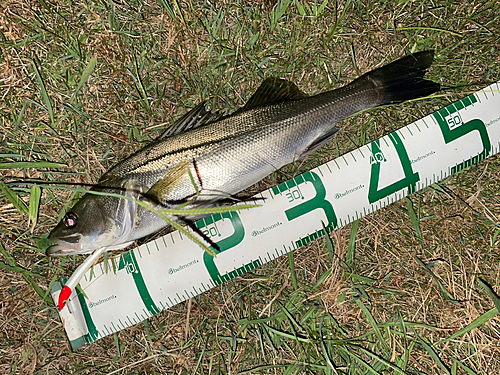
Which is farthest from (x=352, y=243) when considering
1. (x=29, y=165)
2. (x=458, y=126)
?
(x=29, y=165)

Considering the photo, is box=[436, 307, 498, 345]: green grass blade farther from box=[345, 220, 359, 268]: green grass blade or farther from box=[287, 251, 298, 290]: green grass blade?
box=[287, 251, 298, 290]: green grass blade

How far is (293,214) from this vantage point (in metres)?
2.69

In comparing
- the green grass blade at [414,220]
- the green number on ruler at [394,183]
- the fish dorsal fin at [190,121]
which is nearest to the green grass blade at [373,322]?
the green grass blade at [414,220]

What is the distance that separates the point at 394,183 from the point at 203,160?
147cm

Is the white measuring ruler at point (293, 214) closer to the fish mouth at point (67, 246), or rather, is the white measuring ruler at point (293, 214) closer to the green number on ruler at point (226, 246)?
the green number on ruler at point (226, 246)

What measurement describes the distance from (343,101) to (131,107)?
1756 millimetres

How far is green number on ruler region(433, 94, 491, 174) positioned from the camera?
8.82ft

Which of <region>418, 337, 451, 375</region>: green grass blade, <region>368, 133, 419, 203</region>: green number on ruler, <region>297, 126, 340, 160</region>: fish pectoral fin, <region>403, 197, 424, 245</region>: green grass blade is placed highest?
<region>297, 126, 340, 160</region>: fish pectoral fin

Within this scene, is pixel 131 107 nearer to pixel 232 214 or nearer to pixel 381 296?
pixel 232 214

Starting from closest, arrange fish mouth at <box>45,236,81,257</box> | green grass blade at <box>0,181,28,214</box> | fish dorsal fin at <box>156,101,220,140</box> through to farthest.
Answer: fish mouth at <box>45,236,81,257</box> → fish dorsal fin at <box>156,101,220,140</box> → green grass blade at <box>0,181,28,214</box>

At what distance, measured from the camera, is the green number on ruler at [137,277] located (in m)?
2.69

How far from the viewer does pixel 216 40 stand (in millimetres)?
2967

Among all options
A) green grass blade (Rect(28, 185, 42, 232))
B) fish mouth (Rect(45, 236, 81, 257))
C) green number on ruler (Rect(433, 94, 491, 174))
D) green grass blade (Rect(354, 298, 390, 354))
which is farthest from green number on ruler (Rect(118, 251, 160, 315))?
green number on ruler (Rect(433, 94, 491, 174))

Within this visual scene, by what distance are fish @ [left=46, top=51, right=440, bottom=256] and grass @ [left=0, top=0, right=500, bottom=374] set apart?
0.34m
